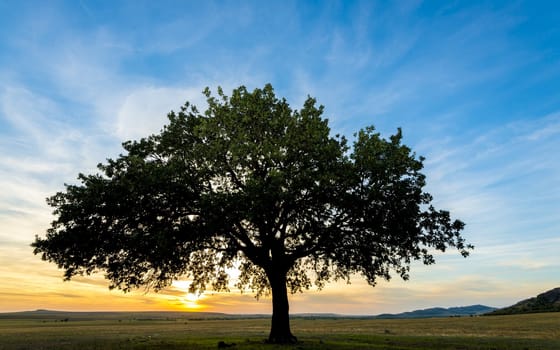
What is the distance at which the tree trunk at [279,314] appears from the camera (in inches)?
1390

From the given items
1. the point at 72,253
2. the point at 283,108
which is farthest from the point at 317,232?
the point at 72,253

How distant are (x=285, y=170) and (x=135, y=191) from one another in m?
10.9

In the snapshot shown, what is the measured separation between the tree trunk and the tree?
3.5 inches

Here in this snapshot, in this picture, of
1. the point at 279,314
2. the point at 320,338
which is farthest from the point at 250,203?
the point at 320,338

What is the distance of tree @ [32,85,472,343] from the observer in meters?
30.0

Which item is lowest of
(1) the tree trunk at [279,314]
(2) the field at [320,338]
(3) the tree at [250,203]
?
(2) the field at [320,338]

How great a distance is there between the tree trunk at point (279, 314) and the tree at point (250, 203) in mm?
90

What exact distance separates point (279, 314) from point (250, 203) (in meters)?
12.4

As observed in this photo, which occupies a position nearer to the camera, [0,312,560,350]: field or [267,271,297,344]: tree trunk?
[267,271,297,344]: tree trunk

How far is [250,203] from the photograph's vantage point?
28.9 m

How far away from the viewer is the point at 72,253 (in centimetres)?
3159

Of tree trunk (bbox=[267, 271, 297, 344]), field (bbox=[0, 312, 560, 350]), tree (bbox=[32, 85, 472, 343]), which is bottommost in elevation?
field (bbox=[0, 312, 560, 350])

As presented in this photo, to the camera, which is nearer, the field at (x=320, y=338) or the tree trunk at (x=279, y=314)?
the tree trunk at (x=279, y=314)

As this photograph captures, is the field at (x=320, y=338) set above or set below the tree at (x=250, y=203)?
below
